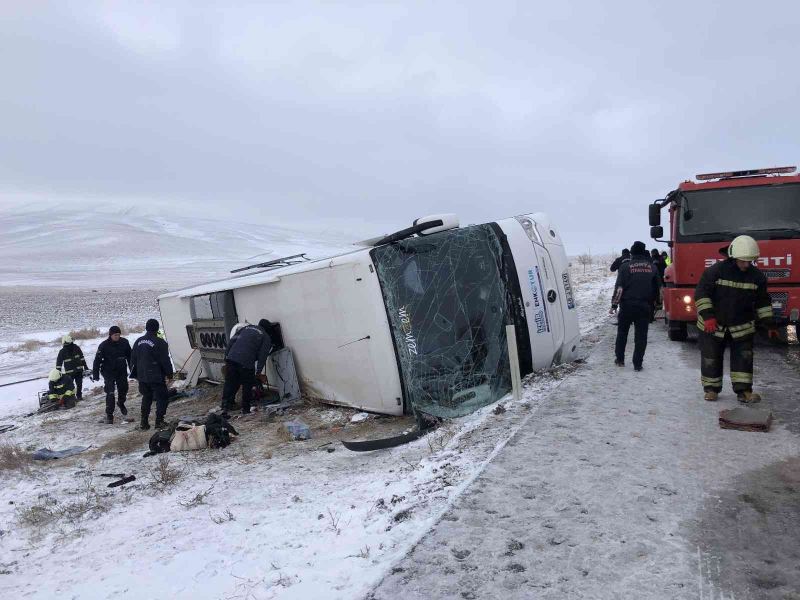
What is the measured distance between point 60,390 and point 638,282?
36.4ft

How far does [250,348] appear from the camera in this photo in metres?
8.27

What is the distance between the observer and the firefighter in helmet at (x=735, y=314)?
575 cm

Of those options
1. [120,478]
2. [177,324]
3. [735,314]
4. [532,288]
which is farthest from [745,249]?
[177,324]

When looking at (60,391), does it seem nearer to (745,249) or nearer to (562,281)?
(562,281)

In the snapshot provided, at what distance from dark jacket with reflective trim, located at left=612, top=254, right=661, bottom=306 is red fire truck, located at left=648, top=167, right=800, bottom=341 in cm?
148

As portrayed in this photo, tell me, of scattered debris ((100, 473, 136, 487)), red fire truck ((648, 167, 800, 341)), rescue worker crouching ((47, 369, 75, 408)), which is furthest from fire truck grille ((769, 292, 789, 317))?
rescue worker crouching ((47, 369, 75, 408))

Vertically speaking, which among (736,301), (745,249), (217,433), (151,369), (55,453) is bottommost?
(55,453)

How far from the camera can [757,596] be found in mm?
2684

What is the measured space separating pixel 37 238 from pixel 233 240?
3639cm

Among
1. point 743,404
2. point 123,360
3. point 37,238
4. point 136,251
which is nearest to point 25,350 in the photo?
point 123,360

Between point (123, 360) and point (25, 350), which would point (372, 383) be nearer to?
point (123, 360)

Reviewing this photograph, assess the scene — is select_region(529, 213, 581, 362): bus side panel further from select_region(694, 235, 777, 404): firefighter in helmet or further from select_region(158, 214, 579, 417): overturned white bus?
select_region(694, 235, 777, 404): firefighter in helmet

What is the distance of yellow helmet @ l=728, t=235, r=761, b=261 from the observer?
5684 mm

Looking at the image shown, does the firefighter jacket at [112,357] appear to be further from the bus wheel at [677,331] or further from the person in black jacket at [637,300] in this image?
the bus wheel at [677,331]
